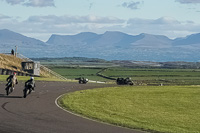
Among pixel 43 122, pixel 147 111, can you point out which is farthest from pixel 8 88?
pixel 43 122

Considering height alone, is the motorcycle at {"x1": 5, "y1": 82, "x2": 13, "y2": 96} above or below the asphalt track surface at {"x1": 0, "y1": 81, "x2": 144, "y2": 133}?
above

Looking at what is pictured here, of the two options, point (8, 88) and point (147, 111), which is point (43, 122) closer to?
point (147, 111)

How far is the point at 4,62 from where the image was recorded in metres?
89.8

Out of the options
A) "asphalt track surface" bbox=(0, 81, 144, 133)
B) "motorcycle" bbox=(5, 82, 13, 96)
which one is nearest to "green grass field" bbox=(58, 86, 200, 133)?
"asphalt track surface" bbox=(0, 81, 144, 133)

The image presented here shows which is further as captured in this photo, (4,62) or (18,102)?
(4,62)

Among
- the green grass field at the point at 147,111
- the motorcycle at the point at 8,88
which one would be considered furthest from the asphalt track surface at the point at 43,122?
the motorcycle at the point at 8,88

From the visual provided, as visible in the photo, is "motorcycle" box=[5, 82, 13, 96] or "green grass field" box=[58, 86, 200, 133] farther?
"motorcycle" box=[5, 82, 13, 96]

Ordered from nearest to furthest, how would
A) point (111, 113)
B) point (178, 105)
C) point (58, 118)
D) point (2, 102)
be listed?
point (58, 118), point (111, 113), point (2, 102), point (178, 105)

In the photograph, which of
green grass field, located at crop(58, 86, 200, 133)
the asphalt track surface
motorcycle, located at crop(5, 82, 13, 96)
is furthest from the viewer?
motorcycle, located at crop(5, 82, 13, 96)

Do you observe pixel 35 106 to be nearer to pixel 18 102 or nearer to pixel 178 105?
pixel 18 102

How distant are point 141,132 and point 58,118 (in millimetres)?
4886

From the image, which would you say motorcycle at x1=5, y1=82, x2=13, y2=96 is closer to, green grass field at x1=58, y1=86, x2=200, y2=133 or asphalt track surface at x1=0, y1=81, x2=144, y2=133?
green grass field at x1=58, y1=86, x2=200, y2=133

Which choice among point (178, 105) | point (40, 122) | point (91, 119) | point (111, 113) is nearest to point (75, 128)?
point (40, 122)

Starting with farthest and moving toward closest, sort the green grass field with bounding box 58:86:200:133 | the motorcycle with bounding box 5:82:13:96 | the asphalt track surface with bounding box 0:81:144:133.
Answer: the motorcycle with bounding box 5:82:13:96 < the green grass field with bounding box 58:86:200:133 < the asphalt track surface with bounding box 0:81:144:133
